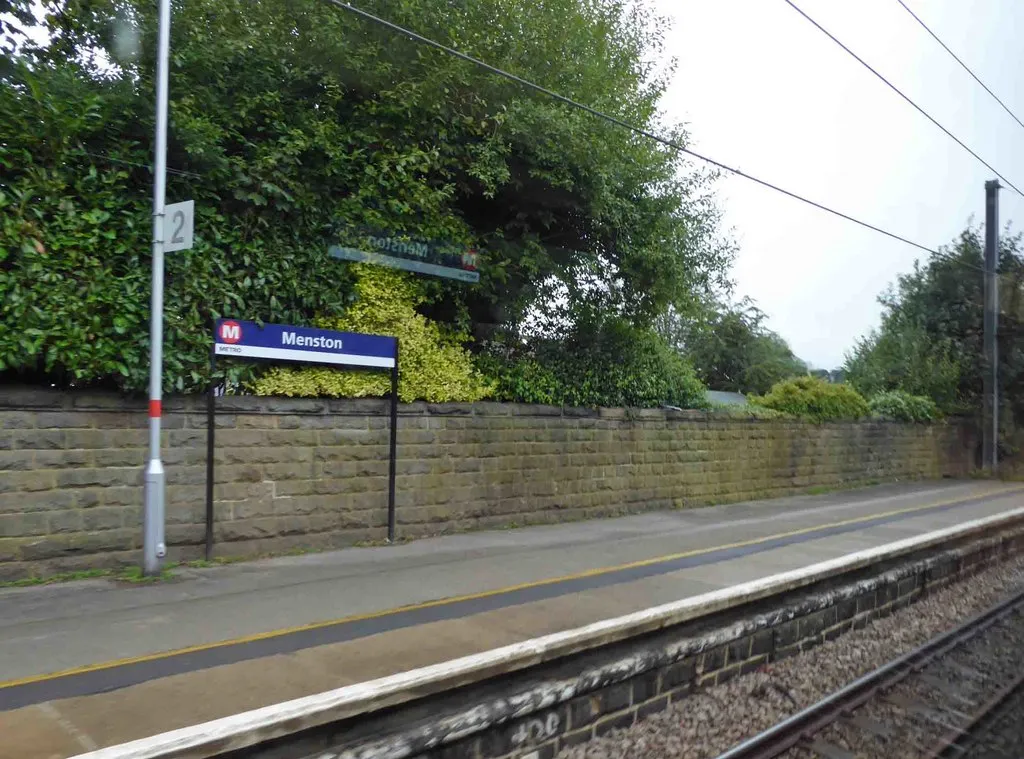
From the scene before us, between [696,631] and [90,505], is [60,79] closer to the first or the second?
[90,505]

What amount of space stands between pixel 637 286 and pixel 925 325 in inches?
694

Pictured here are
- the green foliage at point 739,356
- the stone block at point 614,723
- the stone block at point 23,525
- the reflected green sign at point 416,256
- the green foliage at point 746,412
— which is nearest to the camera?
the stone block at point 614,723

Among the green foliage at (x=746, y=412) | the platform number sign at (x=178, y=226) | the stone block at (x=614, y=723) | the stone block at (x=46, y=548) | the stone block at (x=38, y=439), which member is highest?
the platform number sign at (x=178, y=226)

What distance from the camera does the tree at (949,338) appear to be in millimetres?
24406

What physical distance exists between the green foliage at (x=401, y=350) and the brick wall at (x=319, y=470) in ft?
0.67

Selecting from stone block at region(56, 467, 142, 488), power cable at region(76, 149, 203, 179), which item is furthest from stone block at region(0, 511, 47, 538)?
power cable at region(76, 149, 203, 179)

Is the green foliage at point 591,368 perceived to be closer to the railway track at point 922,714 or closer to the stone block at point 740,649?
the stone block at point 740,649

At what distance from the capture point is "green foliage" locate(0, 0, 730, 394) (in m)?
7.44

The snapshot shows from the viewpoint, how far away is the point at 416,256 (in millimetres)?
10328

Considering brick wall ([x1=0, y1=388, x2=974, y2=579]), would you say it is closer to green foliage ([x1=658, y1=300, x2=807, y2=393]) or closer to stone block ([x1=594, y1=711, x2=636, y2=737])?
stone block ([x1=594, y1=711, x2=636, y2=737])

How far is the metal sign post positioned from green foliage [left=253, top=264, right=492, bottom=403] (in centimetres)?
18

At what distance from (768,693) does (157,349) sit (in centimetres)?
602

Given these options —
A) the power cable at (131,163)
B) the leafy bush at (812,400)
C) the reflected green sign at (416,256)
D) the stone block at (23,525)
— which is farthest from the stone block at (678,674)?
the leafy bush at (812,400)

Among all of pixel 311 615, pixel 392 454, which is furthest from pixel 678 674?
pixel 392 454
